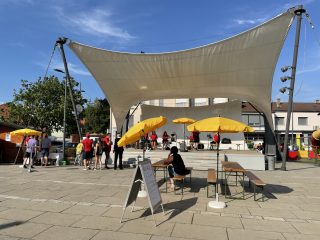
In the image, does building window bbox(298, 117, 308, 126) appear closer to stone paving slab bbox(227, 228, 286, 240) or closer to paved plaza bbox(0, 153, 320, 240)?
paved plaza bbox(0, 153, 320, 240)

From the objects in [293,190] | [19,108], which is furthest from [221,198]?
[19,108]

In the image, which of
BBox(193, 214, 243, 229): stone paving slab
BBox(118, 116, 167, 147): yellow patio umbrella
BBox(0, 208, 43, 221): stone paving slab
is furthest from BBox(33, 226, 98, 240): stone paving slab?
BBox(118, 116, 167, 147): yellow patio umbrella

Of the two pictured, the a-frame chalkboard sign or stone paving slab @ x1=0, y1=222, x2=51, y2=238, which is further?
the a-frame chalkboard sign

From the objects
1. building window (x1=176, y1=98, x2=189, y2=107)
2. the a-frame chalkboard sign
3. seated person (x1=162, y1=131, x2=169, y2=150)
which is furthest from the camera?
building window (x1=176, y1=98, x2=189, y2=107)

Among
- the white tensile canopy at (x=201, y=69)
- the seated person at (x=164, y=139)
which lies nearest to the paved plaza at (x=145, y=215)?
the white tensile canopy at (x=201, y=69)

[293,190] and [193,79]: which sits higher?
[193,79]

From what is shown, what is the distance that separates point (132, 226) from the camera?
18.1 feet

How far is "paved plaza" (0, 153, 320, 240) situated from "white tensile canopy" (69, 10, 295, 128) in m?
8.56

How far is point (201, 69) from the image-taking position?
19078 millimetres

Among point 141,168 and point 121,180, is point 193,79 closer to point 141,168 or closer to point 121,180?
point 121,180

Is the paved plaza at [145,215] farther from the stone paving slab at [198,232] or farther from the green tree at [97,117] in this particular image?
the green tree at [97,117]

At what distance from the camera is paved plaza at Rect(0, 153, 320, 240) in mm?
5125

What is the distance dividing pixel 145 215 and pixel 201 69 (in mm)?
14081

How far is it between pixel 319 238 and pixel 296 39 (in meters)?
12.9
